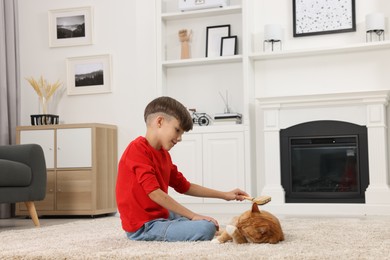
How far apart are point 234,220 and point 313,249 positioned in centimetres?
34

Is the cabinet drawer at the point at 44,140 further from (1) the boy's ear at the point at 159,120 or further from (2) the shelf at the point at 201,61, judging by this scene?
(1) the boy's ear at the point at 159,120

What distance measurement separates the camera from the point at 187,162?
5070 millimetres

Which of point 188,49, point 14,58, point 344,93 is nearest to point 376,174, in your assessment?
point 344,93

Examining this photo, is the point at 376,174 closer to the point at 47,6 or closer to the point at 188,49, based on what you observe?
the point at 188,49

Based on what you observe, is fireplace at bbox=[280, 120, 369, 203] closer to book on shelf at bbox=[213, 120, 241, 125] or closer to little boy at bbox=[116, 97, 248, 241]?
book on shelf at bbox=[213, 120, 241, 125]

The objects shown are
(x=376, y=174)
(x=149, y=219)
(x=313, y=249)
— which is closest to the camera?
(x=313, y=249)

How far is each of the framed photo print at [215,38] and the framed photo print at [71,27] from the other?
3.56 feet

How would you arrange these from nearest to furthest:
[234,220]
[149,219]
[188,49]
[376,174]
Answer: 1. [234,220]
2. [149,219]
3. [376,174]
4. [188,49]

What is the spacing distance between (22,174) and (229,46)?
2175 mm

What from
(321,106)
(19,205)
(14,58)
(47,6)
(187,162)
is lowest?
(19,205)

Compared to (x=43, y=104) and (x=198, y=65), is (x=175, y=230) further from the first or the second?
(x=43, y=104)

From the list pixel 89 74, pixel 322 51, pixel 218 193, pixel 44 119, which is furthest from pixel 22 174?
pixel 322 51

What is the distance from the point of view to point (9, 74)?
5.33 metres

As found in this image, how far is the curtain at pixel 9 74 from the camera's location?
16.9 ft
